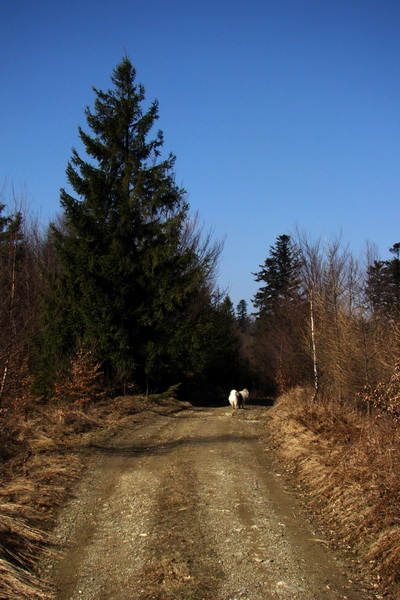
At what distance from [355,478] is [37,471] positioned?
16.7 feet

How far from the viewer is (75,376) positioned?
15344 mm

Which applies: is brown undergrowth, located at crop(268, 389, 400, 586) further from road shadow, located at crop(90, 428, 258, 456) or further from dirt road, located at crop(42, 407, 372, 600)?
road shadow, located at crop(90, 428, 258, 456)

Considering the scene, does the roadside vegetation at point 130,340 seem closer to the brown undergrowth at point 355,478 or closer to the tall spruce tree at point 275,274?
the brown undergrowth at point 355,478

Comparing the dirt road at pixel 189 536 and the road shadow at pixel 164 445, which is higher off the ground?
the road shadow at pixel 164 445

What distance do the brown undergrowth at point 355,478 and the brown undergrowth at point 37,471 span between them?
132 inches

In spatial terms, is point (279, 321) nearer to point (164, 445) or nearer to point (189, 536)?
point (164, 445)

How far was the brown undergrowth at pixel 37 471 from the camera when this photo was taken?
4723mm

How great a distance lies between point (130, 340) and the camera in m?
19.8

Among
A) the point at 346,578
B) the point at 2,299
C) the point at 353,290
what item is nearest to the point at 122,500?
the point at 346,578

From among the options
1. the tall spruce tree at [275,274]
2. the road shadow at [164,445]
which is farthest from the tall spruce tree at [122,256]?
the tall spruce tree at [275,274]

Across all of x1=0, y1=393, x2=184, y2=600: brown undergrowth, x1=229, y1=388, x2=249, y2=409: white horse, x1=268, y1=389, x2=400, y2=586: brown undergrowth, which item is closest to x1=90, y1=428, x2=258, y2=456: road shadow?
x1=0, y1=393, x2=184, y2=600: brown undergrowth

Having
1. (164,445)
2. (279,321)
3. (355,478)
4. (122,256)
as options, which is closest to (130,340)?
(122,256)

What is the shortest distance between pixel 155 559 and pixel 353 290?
15.2 m

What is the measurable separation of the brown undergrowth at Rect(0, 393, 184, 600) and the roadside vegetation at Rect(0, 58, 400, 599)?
0.16 ft
